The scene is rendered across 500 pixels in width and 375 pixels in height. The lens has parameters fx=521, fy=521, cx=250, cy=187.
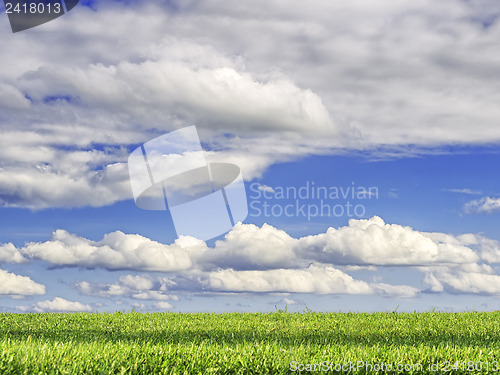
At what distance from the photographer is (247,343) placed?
8.87 meters

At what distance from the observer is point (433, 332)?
11336 mm

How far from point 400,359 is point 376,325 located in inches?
191

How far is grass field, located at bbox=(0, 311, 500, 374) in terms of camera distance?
687 cm

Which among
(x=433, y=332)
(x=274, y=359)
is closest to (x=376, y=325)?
(x=433, y=332)

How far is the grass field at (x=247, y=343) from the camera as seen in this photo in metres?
6.87

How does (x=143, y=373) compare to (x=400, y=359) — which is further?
(x=400, y=359)

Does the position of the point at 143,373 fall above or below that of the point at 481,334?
above

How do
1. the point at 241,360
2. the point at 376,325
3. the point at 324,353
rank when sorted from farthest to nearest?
the point at 376,325
the point at 324,353
the point at 241,360

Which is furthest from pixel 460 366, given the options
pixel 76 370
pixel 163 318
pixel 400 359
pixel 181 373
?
pixel 163 318

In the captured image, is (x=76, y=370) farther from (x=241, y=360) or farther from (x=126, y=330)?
(x=126, y=330)

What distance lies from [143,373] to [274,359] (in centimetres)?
179

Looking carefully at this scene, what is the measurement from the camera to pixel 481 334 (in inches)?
444

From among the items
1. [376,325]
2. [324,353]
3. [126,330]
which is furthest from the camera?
[376,325]

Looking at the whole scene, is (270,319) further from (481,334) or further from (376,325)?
(481,334)
